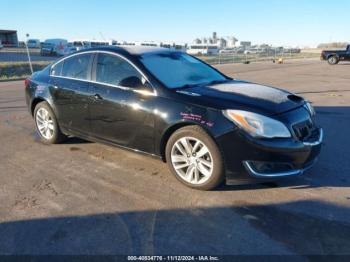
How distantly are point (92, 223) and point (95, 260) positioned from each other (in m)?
0.61

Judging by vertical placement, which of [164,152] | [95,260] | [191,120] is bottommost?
[95,260]

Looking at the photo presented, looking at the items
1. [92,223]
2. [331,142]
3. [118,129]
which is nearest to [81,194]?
[92,223]

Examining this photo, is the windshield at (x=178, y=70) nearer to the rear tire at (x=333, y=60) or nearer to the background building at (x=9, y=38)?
the rear tire at (x=333, y=60)

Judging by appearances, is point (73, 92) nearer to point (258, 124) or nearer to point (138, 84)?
point (138, 84)

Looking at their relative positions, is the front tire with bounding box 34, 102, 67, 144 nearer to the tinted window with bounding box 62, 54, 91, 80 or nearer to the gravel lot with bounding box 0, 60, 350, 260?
the gravel lot with bounding box 0, 60, 350, 260

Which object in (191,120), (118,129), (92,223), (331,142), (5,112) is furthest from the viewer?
(5,112)

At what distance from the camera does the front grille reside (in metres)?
3.94

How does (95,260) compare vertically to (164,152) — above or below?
below

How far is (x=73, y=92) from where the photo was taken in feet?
17.5

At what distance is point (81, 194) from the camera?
408 centimetres

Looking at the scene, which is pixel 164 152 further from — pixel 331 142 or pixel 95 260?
pixel 331 142

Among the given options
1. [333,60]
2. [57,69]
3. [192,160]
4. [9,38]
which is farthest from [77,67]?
[9,38]

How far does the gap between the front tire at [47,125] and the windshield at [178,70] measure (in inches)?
81.2

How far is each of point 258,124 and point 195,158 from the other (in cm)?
83
